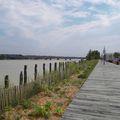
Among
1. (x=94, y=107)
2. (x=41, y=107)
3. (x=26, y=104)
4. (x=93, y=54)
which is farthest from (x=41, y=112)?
(x=93, y=54)

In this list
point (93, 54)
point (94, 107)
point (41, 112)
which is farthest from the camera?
point (93, 54)

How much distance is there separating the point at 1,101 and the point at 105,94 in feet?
Answer: 14.7

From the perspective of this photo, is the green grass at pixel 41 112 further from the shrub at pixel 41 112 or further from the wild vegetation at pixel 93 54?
the wild vegetation at pixel 93 54

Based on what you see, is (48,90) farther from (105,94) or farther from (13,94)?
(13,94)

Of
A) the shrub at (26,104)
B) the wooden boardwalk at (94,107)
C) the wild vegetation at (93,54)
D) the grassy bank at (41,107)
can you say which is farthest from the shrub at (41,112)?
the wild vegetation at (93,54)

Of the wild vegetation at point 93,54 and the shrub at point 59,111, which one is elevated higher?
the wild vegetation at point 93,54

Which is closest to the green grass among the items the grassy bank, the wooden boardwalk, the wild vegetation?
the grassy bank

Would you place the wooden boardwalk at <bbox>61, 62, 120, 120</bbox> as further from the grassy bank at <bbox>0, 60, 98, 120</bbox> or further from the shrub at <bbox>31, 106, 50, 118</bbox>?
the shrub at <bbox>31, 106, 50, 118</bbox>

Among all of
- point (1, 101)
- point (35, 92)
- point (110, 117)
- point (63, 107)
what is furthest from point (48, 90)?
point (110, 117)

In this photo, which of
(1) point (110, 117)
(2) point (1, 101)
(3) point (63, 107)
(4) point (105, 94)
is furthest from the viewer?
(4) point (105, 94)

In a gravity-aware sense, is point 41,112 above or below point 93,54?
below

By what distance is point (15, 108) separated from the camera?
371 inches

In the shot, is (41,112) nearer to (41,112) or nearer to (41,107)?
(41,112)

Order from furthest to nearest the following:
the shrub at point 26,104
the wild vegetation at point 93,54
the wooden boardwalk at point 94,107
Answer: the wild vegetation at point 93,54 < the shrub at point 26,104 < the wooden boardwalk at point 94,107
